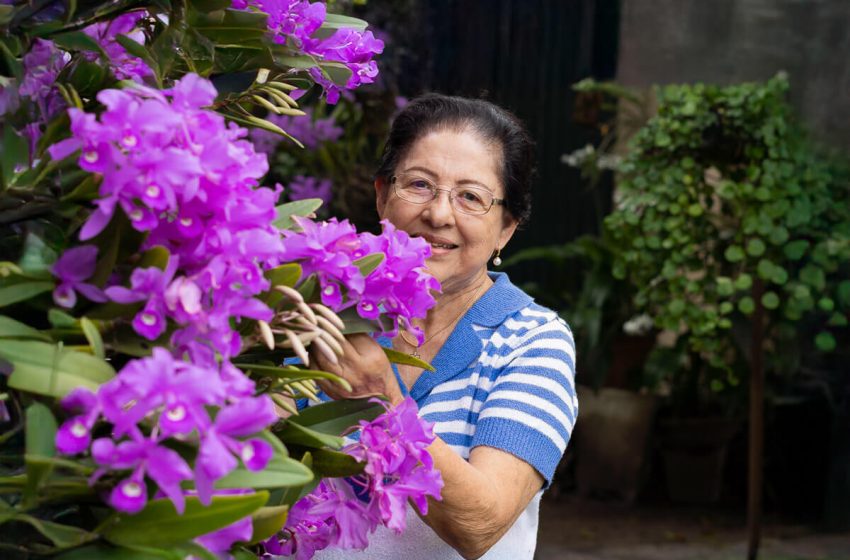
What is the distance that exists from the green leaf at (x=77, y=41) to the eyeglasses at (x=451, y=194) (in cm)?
92

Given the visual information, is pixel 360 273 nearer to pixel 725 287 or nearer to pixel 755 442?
pixel 725 287

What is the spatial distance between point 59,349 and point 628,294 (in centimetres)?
452

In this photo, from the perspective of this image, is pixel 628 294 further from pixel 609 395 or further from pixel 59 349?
pixel 59 349

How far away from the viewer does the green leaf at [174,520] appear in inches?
29.9

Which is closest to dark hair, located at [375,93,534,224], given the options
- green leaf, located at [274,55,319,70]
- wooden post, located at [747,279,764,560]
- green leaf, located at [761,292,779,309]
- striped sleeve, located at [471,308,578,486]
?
striped sleeve, located at [471,308,578,486]

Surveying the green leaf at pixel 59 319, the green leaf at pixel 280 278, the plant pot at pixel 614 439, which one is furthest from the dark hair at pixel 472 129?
the plant pot at pixel 614 439

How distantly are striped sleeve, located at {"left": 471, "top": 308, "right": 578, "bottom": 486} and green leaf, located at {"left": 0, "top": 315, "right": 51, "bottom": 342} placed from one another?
91cm

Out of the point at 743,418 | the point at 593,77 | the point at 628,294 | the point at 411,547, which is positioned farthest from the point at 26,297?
the point at 593,77

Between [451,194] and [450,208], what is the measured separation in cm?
2

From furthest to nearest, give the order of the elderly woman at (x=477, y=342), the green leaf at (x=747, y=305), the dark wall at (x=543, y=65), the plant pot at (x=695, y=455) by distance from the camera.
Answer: the dark wall at (x=543, y=65) < the plant pot at (x=695, y=455) < the green leaf at (x=747, y=305) < the elderly woman at (x=477, y=342)

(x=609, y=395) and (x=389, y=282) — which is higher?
(x=389, y=282)

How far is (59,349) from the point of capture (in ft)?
2.56

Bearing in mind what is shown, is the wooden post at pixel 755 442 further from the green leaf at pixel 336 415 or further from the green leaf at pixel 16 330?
the green leaf at pixel 16 330

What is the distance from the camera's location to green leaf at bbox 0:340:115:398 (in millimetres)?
758
